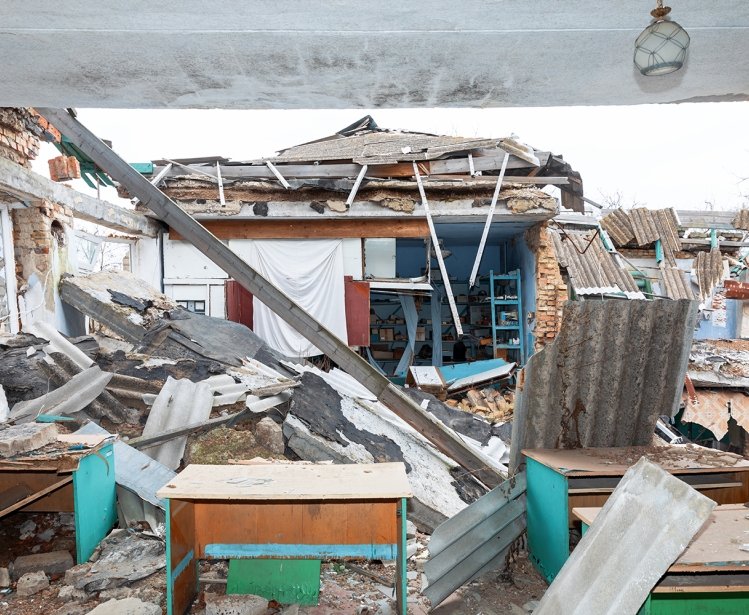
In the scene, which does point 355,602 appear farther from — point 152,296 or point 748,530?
point 152,296

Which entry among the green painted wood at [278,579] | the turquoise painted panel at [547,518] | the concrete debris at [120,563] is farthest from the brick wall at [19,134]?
the turquoise painted panel at [547,518]

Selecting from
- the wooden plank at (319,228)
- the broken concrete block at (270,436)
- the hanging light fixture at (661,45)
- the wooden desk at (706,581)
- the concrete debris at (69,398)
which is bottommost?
the broken concrete block at (270,436)

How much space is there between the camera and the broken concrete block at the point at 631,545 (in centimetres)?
229

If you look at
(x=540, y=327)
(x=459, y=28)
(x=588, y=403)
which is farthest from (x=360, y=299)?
(x=459, y=28)

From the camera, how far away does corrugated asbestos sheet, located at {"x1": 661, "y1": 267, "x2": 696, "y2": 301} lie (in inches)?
494

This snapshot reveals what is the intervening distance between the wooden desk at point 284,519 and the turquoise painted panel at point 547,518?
38.1 inches

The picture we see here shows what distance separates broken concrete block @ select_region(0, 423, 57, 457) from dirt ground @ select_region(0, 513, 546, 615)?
856 mm

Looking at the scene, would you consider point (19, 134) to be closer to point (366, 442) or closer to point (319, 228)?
point (319, 228)

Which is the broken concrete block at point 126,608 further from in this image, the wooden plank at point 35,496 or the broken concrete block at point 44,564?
the wooden plank at point 35,496

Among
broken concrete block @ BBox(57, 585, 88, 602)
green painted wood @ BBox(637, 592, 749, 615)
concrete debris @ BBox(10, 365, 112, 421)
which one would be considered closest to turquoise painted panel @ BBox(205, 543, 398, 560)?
broken concrete block @ BBox(57, 585, 88, 602)

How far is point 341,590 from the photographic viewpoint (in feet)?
12.4

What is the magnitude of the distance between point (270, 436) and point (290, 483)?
6.97 feet

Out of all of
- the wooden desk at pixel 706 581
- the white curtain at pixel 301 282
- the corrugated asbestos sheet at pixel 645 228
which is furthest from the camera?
the corrugated asbestos sheet at pixel 645 228

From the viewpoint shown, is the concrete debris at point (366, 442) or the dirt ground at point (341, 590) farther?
the concrete debris at point (366, 442)
